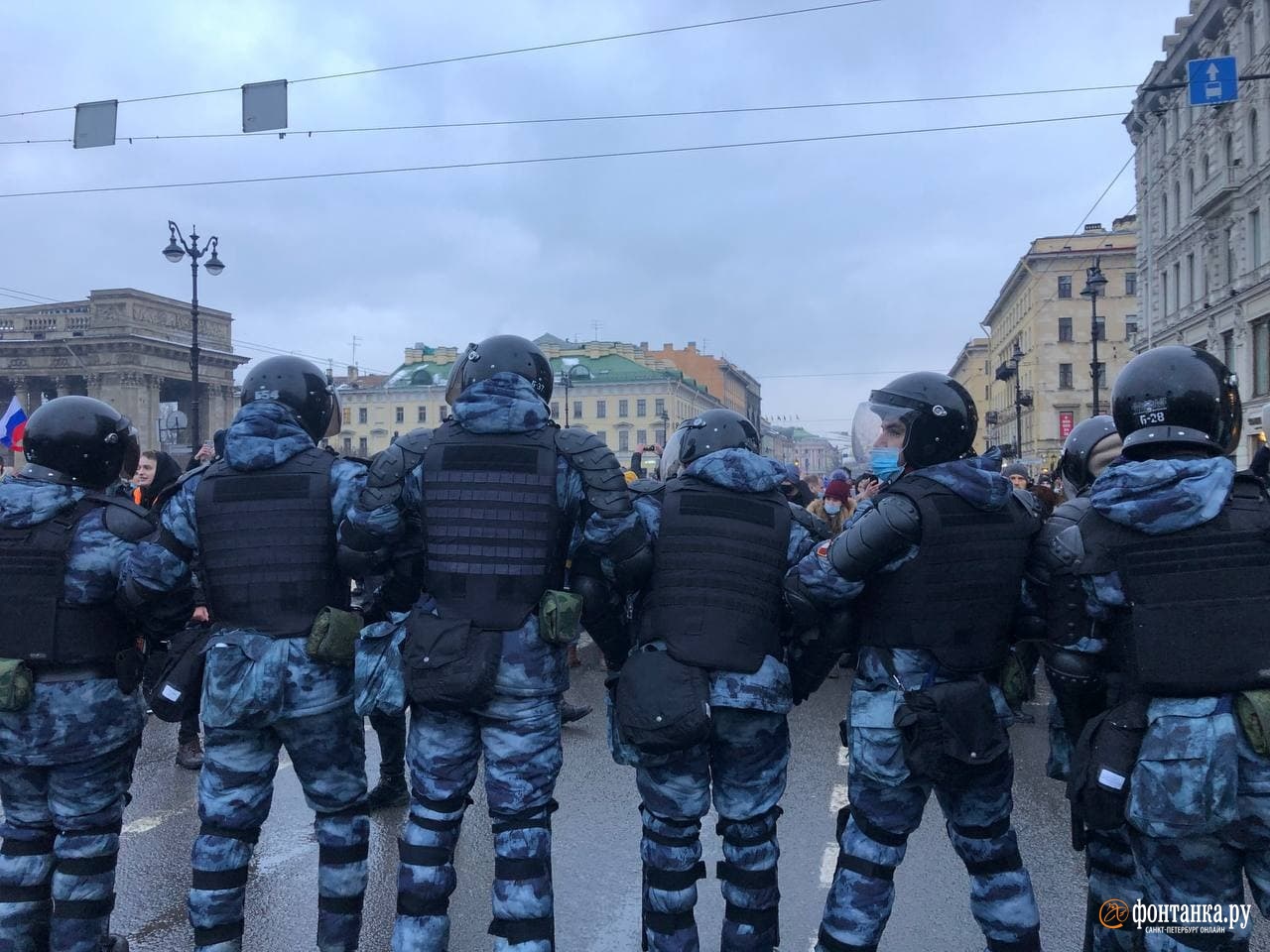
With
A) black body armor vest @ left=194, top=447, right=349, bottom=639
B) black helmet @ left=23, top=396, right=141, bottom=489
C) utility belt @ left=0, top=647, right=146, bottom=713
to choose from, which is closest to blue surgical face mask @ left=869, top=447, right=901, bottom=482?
black body armor vest @ left=194, top=447, right=349, bottom=639

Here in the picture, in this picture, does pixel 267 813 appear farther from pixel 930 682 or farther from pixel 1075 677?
pixel 1075 677

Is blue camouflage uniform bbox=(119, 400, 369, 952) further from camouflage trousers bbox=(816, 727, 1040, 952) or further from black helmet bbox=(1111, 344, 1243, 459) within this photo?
black helmet bbox=(1111, 344, 1243, 459)

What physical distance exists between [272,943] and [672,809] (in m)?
1.69

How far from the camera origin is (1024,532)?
3248 millimetres

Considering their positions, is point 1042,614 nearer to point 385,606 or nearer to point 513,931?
point 513,931

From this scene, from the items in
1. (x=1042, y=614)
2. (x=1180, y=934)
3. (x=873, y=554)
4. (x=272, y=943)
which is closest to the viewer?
(x=1180, y=934)

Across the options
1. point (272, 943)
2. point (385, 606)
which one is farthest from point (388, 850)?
point (385, 606)

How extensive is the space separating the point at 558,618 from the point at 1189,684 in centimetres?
193

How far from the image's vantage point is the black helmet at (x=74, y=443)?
362 cm

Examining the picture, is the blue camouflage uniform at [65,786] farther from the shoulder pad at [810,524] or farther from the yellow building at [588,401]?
the yellow building at [588,401]

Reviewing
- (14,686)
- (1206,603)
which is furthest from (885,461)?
(14,686)

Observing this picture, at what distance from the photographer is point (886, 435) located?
3.54 m

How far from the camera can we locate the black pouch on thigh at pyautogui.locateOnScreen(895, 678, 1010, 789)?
9.98 ft

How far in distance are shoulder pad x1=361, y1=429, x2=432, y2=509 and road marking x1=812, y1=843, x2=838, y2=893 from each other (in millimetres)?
2488
